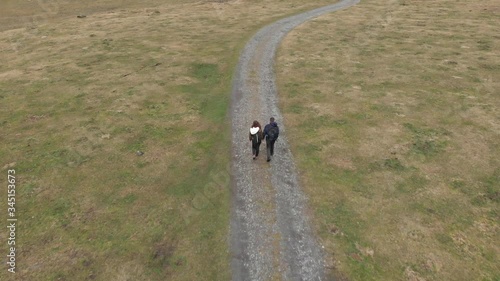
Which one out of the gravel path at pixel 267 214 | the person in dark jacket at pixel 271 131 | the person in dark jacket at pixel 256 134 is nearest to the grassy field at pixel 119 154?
the gravel path at pixel 267 214

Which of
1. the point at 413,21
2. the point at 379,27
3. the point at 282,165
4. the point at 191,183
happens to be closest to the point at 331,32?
the point at 379,27

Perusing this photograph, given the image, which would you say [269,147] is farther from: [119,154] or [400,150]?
[119,154]

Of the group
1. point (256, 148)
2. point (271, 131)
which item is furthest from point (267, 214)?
point (271, 131)

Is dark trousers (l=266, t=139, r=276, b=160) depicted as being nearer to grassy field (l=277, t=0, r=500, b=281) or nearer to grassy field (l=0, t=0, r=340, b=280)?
grassy field (l=277, t=0, r=500, b=281)

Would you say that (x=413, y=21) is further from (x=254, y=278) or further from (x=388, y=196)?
(x=254, y=278)

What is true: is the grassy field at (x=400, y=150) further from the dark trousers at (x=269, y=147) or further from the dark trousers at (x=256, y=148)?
the dark trousers at (x=256, y=148)

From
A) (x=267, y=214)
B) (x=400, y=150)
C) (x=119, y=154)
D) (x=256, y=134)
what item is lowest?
(x=267, y=214)
